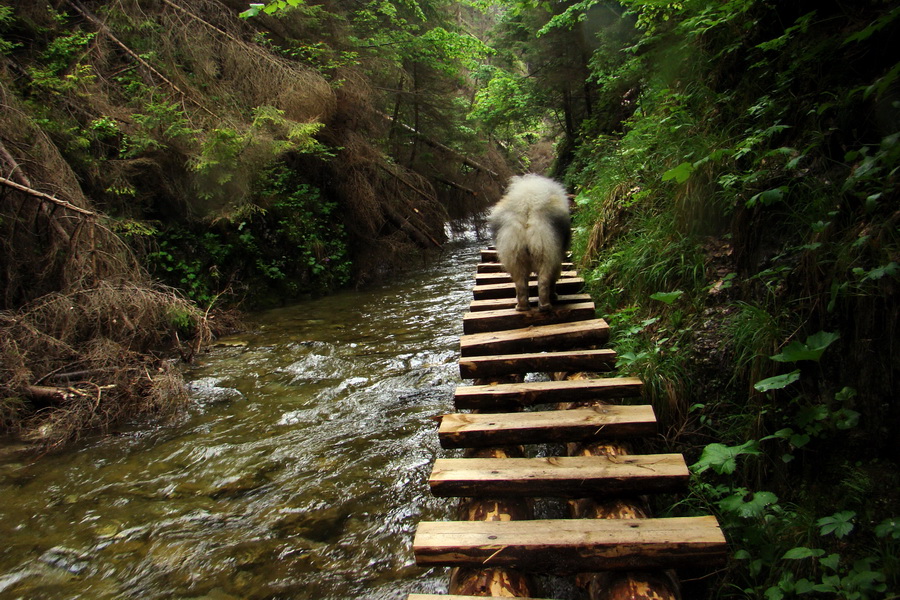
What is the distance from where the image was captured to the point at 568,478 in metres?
2.22

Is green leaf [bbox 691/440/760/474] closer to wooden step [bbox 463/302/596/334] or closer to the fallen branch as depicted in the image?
wooden step [bbox 463/302/596/334]

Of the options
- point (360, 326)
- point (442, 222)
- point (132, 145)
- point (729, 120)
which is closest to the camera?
point (729, 120)

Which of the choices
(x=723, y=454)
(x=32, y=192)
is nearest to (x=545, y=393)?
(x=723, y=454)

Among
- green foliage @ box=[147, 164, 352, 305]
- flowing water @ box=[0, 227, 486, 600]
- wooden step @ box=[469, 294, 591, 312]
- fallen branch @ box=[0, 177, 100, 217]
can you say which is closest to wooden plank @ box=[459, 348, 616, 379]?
flowing water @ box=[0, 227, 486, 600]

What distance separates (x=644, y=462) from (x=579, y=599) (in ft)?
2.44

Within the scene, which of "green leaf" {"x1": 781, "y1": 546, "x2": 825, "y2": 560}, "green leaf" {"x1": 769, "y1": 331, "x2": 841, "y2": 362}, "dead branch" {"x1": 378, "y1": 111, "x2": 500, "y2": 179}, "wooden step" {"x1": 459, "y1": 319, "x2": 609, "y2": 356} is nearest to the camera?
"green leaf" {"x1": 781, "y1": 546, "x2": 825, "y2": 560}

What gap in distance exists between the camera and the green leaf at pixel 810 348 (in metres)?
2.04

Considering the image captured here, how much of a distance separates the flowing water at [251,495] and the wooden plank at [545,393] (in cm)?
73

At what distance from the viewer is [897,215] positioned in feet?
6.51

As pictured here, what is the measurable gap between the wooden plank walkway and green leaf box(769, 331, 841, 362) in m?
0.69

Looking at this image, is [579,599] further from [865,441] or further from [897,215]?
[897,215]

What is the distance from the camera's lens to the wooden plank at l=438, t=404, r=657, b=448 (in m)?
2.55

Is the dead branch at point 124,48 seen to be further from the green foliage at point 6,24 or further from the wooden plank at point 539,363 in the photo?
the wooden plank at point 539,363

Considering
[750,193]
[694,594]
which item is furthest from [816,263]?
[694,594]
